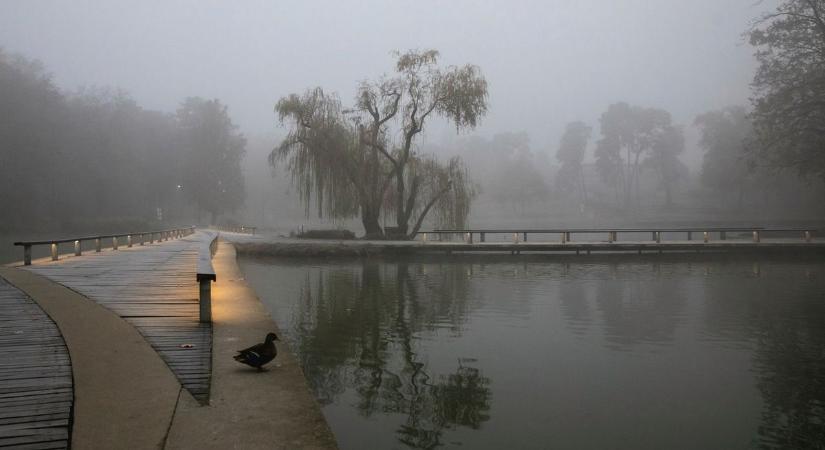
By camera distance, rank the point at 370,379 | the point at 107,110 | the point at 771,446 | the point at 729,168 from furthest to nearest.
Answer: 1. the point at 107,110
2. the point at 729,168
3. the point at 370,379
4. the point at 771,446

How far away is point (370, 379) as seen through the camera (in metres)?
6.18

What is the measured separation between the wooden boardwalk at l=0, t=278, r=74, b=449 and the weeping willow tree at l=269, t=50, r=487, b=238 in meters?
22.4

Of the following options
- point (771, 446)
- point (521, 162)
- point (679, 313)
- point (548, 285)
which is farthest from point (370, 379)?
point (521, 162)

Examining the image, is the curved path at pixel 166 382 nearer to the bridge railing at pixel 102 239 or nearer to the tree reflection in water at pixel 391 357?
the tree reflection in water at pixel 391 357

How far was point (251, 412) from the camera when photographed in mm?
3822

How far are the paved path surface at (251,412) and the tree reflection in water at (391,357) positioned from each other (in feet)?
2.78

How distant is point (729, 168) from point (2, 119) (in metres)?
55.2

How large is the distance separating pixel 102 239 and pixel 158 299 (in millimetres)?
25739

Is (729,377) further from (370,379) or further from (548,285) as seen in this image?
(548,285)

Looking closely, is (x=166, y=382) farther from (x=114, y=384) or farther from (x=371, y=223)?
(x=371, y=223)

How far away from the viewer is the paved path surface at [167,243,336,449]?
10.9 ft

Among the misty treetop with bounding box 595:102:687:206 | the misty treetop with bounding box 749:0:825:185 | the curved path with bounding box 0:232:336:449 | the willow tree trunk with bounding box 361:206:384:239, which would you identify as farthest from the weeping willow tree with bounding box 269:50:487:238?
the misty treetop with bounding box 595:102:687:206

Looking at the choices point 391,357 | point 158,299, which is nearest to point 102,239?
point 158,299

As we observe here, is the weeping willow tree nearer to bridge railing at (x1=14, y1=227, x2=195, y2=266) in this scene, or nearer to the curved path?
bridge railing at (x1=14, y1=227, x2=195, y2=266)
